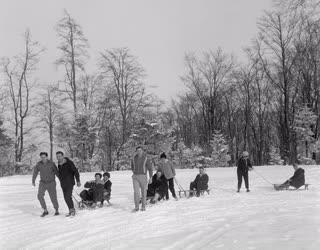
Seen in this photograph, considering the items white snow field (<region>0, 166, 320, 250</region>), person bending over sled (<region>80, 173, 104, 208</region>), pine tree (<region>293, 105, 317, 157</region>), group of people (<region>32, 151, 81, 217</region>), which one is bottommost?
white snow field (<region>0, 166, 320, 250</region>)

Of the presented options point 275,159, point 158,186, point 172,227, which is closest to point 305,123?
point 275,159

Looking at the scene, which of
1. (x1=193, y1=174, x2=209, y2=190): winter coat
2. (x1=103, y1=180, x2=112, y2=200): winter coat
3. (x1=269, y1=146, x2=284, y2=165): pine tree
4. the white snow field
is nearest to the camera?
the white snow field

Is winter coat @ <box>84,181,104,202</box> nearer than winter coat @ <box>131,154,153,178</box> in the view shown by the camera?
No

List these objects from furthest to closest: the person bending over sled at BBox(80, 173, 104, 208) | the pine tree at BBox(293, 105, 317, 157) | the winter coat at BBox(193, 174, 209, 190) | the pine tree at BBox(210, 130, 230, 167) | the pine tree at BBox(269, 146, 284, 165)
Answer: the pine tree at BBox(269, 146, 284, 165)
the pine tree at BBox(210, 130, 230, 167)
the pine tree at BBox(293, 105, 317, 157)
the winter coat at BBox(193, 174, 209, 190)
the person bending over sled at BBox(80, 173, 104, 208)

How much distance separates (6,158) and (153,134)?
64.4 feet

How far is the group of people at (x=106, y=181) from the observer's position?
12203mm

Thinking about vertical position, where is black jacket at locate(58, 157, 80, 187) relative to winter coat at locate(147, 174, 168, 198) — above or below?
above

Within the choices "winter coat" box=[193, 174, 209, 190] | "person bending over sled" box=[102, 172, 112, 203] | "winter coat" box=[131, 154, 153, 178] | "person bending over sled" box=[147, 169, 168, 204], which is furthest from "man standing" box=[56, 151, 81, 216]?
"winter coat" box=[193, 174, 209, 190]

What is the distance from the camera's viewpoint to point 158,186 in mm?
15703

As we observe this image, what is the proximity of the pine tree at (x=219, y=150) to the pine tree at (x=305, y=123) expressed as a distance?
7944 mm

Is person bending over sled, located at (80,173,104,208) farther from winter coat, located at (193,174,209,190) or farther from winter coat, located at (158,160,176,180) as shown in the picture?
winter coat, located at (193,174,209,190)

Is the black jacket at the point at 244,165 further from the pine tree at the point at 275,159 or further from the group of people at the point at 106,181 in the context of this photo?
the pine tree at the point at 275,159

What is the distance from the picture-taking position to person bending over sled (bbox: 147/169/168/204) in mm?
15461

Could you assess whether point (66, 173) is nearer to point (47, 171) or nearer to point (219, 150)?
point (47, 171)
